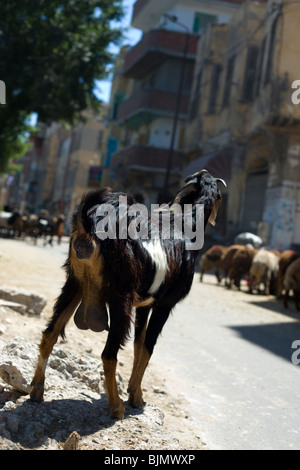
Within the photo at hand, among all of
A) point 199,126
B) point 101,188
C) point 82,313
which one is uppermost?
point 199,126

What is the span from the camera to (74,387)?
16.6ft

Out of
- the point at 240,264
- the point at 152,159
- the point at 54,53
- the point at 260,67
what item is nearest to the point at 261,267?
the point at 240,264

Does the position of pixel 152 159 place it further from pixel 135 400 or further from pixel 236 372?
pixel 135 400

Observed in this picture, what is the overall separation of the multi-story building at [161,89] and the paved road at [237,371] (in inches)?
1071

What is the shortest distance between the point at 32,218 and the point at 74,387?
3120 centimetres

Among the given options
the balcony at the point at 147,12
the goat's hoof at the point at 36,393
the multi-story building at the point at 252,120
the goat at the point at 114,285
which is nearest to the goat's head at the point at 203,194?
the goat at the point at 114,285

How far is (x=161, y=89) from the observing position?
42750 mm

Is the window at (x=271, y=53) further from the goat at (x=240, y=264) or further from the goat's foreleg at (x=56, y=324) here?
the goat's foreleg at (x=56, y=324)

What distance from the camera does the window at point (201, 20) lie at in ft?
140

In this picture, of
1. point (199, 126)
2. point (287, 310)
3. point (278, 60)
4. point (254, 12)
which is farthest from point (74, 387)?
point (199, 126)

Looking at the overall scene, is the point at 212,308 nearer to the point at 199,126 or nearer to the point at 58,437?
the point at 58,437

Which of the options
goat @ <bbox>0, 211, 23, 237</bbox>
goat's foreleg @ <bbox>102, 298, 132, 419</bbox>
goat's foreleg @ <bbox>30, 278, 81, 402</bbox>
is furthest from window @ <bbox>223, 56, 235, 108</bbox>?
goat's foreleg @ <bbox>102, 298, 132, 419</bbox>

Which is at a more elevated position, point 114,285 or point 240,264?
point 114,285

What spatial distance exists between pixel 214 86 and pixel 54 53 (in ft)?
32.2
